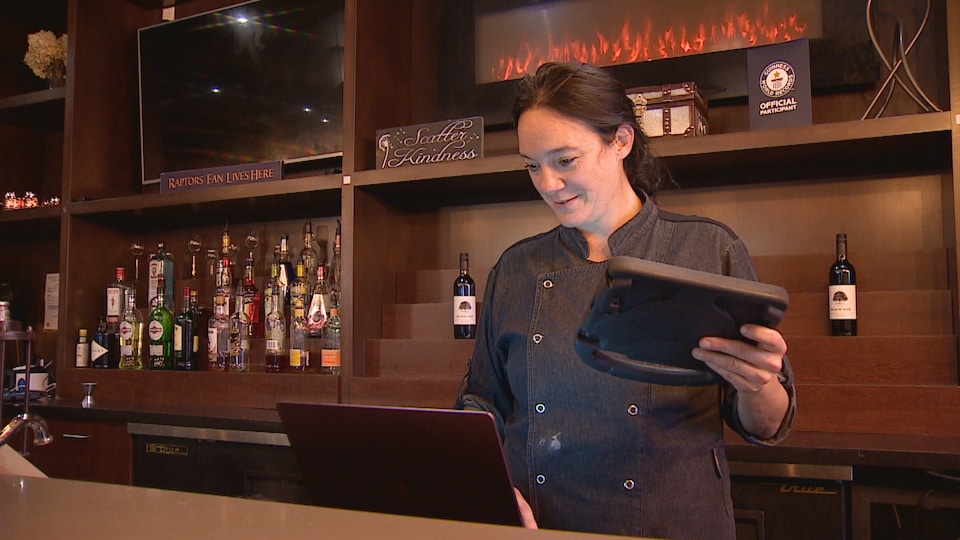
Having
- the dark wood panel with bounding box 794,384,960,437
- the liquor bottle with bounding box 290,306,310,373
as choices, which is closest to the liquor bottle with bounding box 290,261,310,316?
the liquor bottle with bounding box 290,306,310,373

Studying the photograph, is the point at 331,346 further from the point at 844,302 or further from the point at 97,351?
the point at 844,302

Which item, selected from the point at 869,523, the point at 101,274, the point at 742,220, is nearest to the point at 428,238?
the point at 742,220

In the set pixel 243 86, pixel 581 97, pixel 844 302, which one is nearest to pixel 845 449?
pixel 844 302

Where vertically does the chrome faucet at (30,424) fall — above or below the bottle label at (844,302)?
below

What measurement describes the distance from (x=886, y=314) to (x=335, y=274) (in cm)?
162

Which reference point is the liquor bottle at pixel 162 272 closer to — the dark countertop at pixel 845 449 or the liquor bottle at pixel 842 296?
the dark countertop at pixel 845 449

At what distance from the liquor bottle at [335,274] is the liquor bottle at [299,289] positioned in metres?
0.08

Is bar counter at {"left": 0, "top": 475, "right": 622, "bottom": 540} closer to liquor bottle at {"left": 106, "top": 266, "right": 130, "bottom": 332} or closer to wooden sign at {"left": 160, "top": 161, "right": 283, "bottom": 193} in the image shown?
wooden sign at {"left": 160, "top": 161, "right": 283, "bottom": 193}

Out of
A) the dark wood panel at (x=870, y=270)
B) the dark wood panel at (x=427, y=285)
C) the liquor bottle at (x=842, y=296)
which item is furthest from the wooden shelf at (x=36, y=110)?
the liquor bottle at (x=842, y=296)

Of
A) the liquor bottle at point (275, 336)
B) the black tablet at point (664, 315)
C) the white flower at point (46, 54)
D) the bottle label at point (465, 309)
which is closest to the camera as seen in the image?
the black tablet at point (664, 315)

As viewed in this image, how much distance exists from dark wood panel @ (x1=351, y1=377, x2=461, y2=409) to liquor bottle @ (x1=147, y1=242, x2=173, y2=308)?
1.04m

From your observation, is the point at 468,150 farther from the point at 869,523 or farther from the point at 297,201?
the point at 869,523

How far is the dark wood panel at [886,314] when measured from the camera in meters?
1.85

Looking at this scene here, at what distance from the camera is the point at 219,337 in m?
2.65
